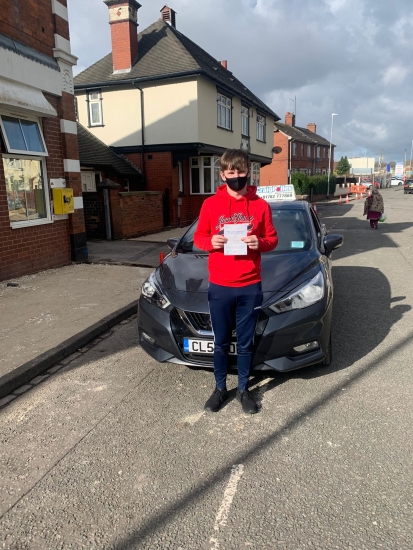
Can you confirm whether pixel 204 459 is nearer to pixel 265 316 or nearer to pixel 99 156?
pixel 265 316

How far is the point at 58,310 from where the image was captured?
5809 millimetres

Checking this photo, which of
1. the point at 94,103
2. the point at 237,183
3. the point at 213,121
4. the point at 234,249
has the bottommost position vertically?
the point at 234,249

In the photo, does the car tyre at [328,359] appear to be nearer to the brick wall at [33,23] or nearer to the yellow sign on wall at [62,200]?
the yellow sign on wall at [62,200]

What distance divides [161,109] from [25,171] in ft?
36.2

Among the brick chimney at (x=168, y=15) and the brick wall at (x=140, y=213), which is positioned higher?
the brick chimney at (x=168, y=15)

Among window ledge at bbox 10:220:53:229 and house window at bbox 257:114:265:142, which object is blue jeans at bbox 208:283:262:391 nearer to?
window ledge at bbox 10:220:53:229

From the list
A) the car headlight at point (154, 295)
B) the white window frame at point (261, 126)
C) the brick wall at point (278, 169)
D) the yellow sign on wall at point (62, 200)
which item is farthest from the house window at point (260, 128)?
the car headlight at point (154, 295)

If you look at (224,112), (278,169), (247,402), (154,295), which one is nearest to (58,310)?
(154,295)

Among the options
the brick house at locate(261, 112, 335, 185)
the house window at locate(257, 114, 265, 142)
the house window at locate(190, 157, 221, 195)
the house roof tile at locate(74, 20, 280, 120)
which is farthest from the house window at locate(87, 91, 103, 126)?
the brick house at locate(261, 112, 335, 185)

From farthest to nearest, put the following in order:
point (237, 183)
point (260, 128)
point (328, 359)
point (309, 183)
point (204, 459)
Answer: point (309, 183) → point (260, 128) → point (328, 359) → point (237, 183) → point (204, 459)

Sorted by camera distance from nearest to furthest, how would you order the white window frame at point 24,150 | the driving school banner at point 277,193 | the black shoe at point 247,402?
the black shoe at point 247,402, the white window frame at point 24,150, the driving school banner at point 277,193

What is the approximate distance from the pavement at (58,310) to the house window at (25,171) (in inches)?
45.9

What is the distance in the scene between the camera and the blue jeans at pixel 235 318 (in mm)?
3043

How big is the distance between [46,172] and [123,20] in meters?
13.3
